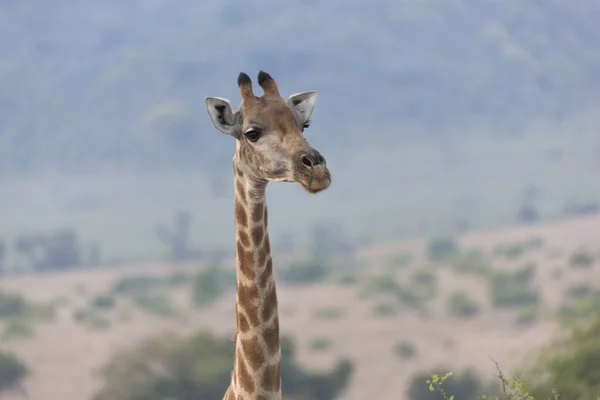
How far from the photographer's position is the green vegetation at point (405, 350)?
85.1m

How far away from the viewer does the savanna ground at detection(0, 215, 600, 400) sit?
78812mm

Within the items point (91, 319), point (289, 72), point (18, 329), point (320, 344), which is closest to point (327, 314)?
point (320, 344)

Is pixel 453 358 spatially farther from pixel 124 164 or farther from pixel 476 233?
pixel 124 164

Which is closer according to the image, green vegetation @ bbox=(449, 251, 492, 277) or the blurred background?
the blurred background

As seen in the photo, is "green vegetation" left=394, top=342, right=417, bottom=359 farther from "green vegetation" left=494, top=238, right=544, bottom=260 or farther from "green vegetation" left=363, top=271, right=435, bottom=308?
"green vegetation" left=494, top=238, right=544, bottom=260

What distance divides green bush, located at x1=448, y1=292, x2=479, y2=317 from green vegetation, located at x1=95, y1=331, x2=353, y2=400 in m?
36.9

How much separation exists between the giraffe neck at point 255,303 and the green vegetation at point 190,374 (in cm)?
3608

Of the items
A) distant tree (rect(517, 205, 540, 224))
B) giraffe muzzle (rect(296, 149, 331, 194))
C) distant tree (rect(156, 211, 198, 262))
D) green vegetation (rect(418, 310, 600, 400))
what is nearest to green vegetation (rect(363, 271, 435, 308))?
distant tree (rect(517, 205, 540, 224))

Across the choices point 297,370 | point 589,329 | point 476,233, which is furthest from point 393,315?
point 589,329

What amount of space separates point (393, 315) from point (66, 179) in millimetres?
62828

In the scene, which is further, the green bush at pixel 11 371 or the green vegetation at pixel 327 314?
the green vegetation at pixel 327 314

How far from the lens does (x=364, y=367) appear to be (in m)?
81.1

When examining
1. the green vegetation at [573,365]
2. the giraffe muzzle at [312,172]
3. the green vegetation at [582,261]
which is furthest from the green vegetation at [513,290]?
the giraffe muzzle at [312,172]

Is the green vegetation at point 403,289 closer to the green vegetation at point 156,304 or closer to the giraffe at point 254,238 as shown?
the green vegetation at point 156,304
